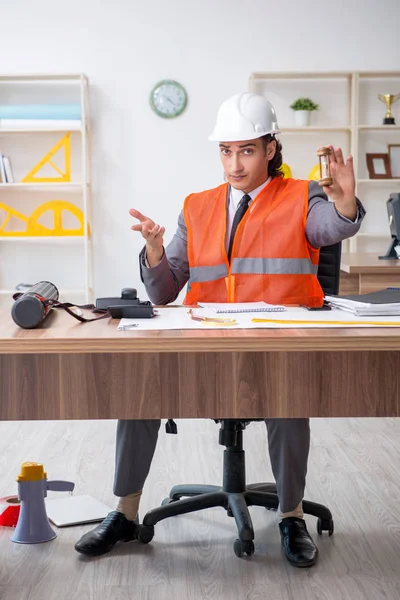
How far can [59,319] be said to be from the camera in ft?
5.99

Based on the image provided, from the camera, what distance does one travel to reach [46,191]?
17.9 feet

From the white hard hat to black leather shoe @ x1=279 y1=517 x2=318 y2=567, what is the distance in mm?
1148

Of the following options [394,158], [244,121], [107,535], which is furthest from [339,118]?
[107,535]

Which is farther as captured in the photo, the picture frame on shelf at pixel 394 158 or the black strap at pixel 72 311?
the picture frame on shelf at pixel 394 158

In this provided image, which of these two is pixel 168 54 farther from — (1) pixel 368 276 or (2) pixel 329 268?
(2) pixel 329 268

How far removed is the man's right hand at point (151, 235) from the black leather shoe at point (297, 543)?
32.7 inches

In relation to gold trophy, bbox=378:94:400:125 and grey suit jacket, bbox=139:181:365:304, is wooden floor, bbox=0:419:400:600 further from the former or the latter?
gold trophy, bbox=378:94:400:125

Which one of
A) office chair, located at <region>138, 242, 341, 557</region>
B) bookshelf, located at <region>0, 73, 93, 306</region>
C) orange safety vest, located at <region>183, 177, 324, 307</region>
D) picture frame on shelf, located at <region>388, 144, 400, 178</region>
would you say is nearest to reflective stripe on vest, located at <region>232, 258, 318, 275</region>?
orange safety vest, located at <region>183, 177, 324, 307</region>

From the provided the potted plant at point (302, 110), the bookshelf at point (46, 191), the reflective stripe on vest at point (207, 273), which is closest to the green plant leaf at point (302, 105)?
the potted plant at point (302, 110)

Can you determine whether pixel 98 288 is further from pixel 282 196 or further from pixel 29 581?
pixel 29 581

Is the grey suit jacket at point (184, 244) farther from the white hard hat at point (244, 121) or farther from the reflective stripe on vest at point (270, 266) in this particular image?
the white hard hat at point (244, 121)

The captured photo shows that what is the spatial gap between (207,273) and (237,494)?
0.68 meters

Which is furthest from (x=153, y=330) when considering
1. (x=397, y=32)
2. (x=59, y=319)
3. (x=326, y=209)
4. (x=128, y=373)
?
(x=397, y=32)

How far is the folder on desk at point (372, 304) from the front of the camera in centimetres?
177
